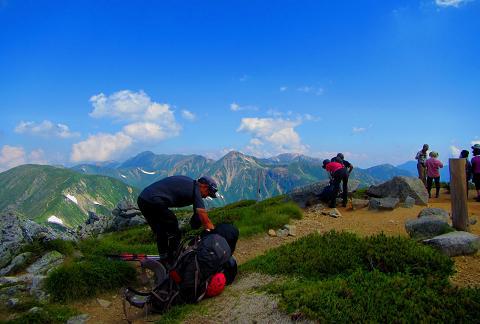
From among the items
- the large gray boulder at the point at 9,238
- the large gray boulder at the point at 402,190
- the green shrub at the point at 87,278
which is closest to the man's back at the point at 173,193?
the green shrub at the point at 87,278

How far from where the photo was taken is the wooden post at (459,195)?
41.8ft

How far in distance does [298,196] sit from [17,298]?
15072 millimetres

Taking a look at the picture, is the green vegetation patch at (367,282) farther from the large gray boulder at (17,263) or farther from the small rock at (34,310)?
the large gray boulder at (17,263)

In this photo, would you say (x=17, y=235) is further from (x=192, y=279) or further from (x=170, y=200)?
(x=192, y=279)

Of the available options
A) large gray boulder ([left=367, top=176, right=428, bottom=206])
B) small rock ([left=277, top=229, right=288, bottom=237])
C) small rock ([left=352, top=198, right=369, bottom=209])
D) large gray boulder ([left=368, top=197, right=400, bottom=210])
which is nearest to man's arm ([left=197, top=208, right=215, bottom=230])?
small rock ([left=277, top=229, right=288, bottom=237])

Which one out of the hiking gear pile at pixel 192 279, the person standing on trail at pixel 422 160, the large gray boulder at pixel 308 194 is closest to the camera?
the hiking gear pile at pixel 192 279

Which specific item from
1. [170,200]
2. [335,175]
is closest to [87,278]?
[170,200]

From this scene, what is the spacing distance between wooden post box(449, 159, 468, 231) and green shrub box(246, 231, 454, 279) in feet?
13.9

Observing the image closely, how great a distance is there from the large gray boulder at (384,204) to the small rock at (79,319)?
1465 centimetres

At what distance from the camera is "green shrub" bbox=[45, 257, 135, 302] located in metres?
10.6

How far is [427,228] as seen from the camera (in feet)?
40.2

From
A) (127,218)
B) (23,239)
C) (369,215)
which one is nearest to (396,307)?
(369,215)

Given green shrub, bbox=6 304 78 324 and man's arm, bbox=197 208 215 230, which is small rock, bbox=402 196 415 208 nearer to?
man's arm, bbox=197 208 215 230

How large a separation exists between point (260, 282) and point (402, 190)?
1444 centimetres
